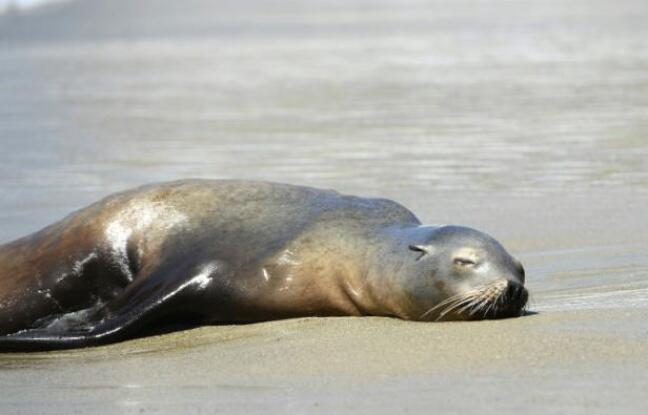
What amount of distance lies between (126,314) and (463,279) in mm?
1270

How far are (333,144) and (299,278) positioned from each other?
6.45m

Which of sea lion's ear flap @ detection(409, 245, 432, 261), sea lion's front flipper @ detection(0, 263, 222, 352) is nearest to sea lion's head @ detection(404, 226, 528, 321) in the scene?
sea lion's ear flap @ detection(409, 245, 432, 261)

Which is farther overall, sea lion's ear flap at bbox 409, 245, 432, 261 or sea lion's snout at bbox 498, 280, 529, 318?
sea lion's ear flap at bbox 409, 245, 432, 261

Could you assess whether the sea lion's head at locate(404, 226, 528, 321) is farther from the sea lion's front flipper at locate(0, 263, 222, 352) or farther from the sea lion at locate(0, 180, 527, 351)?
the sea lion's front flipper at locate(0, 263, 222, 352)

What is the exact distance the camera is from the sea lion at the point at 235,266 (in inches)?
239

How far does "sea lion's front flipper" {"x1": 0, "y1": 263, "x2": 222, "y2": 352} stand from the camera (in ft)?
19.8

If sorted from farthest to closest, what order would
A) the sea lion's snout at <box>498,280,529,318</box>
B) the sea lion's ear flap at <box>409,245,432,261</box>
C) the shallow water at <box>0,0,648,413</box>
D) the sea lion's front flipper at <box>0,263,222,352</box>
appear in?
the sea lion's ear flap at <box>409,245,432,261</box> < the sea lion's front flipper at <box>0,263,222,352</box> < the sea lion's snout at <box>498,280,529,318</box> < the shallow water at <box>0,0,648,413</box>

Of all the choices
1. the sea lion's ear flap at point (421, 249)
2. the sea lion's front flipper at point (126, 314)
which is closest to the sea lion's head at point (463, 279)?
the sea lion's ear flap at point (421, 249)

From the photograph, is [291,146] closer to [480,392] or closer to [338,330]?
[338,330]

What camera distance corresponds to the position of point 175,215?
6.74m

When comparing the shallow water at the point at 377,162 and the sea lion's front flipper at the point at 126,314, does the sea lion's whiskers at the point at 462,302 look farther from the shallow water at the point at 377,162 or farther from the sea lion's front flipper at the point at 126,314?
the sea lion's front flipper at the point at 126,314

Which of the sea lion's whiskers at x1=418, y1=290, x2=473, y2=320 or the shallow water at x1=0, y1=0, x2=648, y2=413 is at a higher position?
the sea lion's whiskers at x1=418, y1=290, x2=473, y2=320

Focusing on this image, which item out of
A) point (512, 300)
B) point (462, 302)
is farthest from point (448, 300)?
point (512, 300)

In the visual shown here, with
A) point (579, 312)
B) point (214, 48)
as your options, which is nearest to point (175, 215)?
point (579, 312)
